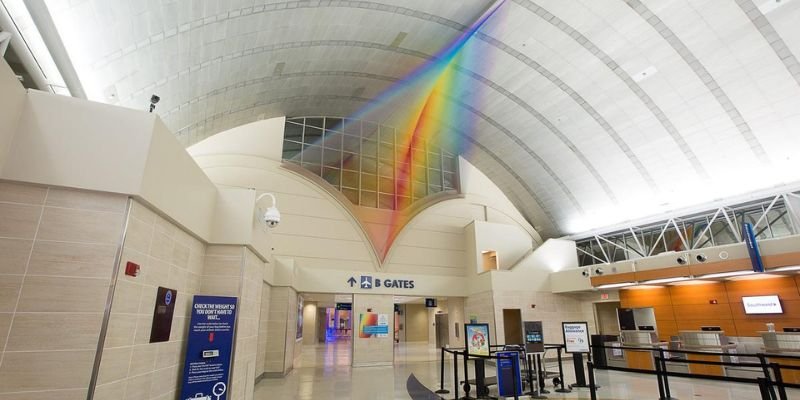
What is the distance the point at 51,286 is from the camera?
356 cm

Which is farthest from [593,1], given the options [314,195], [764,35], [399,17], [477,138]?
[314,195]

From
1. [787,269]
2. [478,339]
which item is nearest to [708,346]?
[787,269]

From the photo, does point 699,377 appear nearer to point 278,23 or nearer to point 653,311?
point 653,311

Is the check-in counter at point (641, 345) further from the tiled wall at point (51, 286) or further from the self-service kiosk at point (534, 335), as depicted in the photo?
the tiled wall at point (51, 286)

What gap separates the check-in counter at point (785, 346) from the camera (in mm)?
8531

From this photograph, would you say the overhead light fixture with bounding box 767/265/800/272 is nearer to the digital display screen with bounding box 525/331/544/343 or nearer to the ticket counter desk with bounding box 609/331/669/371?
the ticket counter desk with bounding box 609/331/669/371

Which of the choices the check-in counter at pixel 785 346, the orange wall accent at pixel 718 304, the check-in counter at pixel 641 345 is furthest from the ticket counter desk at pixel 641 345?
the check-in counter at pixel 785 346

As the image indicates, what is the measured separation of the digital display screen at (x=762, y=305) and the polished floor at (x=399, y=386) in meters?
2.66

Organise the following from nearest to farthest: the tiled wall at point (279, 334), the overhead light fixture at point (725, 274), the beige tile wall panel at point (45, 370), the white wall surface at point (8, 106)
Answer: the beige tile wall panel at point (45, 370) < the white wall surface at point (8, 106) < the overhead light fixture at point (725, 274) < the tiled wall at point (279, 334)

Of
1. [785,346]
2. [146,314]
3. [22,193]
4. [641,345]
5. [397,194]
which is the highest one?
[397,194]

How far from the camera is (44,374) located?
3.39 m

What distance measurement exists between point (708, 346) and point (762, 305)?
2.39 m

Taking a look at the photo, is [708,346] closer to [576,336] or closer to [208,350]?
[576,336]

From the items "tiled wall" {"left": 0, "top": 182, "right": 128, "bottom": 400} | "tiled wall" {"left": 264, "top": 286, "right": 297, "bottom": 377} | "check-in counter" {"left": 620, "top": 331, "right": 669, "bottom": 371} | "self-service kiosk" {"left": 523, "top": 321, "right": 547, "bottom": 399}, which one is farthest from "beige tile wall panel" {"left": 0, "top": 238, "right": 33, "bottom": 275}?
"check-in counter" {"left": 620, "top": 331, "right": 669, "bottom": 371}
